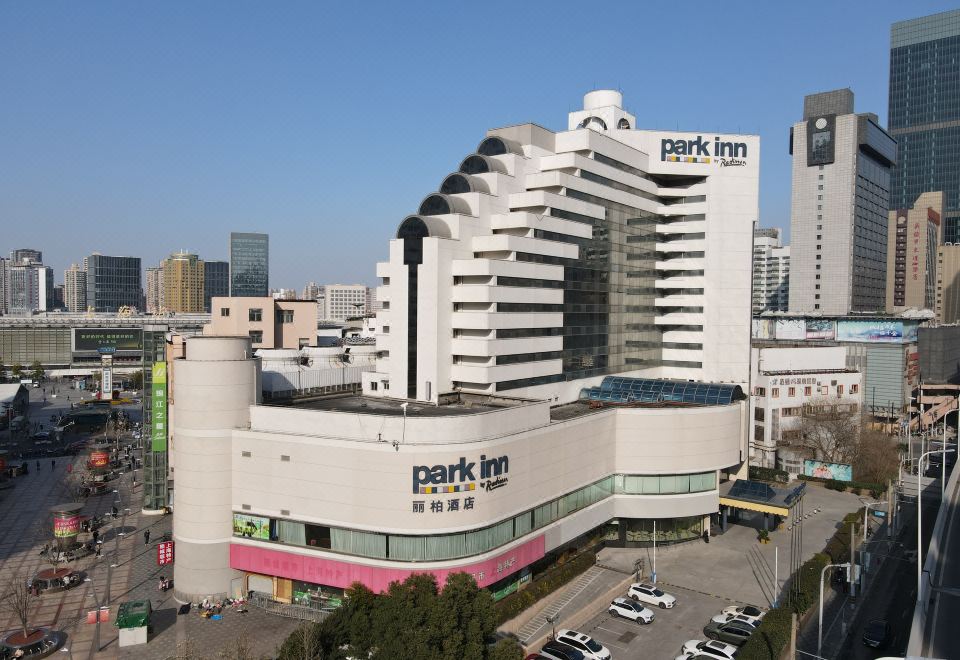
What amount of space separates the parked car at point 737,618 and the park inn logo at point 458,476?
17688 mm

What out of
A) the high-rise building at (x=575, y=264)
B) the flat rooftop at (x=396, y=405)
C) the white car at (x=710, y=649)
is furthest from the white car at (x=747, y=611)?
the high-rise building at (x=575, y=264)

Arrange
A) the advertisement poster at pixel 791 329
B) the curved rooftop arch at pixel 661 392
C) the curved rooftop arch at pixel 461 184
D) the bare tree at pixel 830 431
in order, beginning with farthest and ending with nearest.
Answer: the advertisement poster at pixel 791 329 → the bare tree at pixel 830 431 → the curved rooftop arch at pixel 661 392 → the curved rooftop arch at pixel 461 184

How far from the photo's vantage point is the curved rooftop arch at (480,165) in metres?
67.2

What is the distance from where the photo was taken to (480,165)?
67.5 meters

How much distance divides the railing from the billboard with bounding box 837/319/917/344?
12681 centimetres

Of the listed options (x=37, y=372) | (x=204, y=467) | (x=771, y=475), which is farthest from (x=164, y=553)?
(x=37, y=372)

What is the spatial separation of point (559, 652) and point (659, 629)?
908cm

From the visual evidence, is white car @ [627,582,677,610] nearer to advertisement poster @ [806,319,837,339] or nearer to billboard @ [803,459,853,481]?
billboard @ [803,459,853,481]

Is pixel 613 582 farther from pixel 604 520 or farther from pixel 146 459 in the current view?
pixel 146 459

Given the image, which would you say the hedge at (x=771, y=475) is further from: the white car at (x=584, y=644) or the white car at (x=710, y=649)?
the white car at (x=584, y=644)

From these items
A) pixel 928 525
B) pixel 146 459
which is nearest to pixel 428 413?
pixel 146 459

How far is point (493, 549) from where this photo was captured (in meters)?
47.4

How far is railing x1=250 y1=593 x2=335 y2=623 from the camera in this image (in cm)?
4640

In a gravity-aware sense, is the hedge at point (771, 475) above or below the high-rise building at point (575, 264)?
below
